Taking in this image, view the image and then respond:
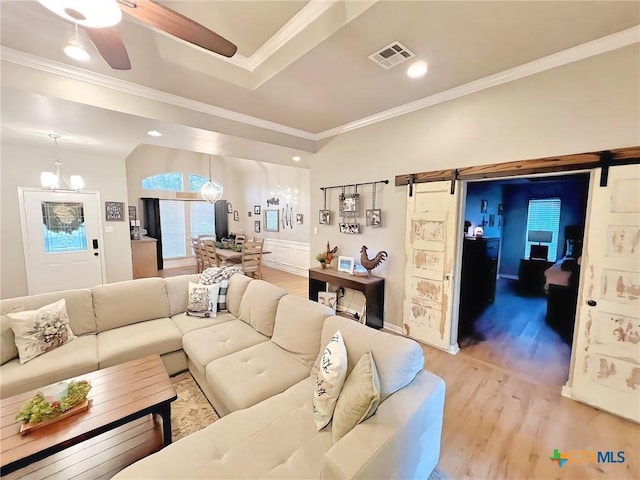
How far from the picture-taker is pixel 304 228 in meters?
6.99

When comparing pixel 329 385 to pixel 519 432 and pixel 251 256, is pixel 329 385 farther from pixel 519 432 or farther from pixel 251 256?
pixel 251 256

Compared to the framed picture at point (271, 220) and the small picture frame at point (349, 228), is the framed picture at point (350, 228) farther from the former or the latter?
the framed picture at point (271, 220)

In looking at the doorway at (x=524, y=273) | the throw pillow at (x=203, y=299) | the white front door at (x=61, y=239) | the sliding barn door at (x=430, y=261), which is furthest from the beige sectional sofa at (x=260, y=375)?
the white front door at (x=61, y=239)

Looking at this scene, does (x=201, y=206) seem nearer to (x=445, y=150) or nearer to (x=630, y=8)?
(x=445, y=150)

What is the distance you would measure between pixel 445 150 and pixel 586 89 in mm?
1143

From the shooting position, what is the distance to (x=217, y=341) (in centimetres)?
235

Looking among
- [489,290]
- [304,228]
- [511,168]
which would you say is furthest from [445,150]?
[304,228]

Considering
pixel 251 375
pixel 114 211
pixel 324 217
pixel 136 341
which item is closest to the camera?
pixel 251 375

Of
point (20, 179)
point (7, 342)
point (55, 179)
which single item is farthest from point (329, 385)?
point (20, 179)

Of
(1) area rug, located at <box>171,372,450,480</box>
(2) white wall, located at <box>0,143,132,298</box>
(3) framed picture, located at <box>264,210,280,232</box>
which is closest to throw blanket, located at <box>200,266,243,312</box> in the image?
(1) area rug, located at <box>171,372,450,480</box>

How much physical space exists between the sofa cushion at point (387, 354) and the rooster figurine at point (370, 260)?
1902 mm

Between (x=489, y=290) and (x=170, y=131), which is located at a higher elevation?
(x=170, y=131)

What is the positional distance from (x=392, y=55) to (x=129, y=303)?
11.4ft

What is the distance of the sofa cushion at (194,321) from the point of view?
2.69 metres
